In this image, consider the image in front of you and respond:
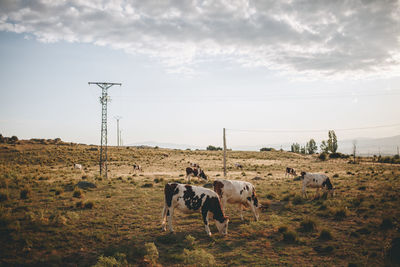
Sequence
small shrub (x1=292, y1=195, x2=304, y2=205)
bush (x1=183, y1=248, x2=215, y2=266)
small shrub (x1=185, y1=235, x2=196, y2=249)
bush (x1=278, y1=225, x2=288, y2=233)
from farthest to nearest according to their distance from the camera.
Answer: small shrub (x1=292, y1=195, x2=304, y2=205), bush (x1=278, y1=225, x2=288, y2=233), small shrub (x1=185, y1=235, x2=196, y2=249), bush (x1=183, y1=248, x2=215, y2=266)

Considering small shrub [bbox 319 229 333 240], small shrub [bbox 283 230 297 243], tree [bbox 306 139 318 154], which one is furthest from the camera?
tree [bbox 306 139 318 154]

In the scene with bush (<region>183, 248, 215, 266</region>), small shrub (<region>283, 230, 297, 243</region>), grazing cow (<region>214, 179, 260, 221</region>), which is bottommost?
small shrub (<region>283, 230, 297, 243</region>)

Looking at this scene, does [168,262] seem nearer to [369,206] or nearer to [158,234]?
Answer: [158,234]

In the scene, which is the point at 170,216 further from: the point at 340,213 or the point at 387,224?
the point at 387,224

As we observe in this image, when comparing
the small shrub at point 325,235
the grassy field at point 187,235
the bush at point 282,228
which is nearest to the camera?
the grassy field at point 187,235

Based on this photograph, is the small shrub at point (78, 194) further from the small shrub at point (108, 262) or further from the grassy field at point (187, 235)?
the small shrub at point (108, 262)

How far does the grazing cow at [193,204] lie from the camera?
10.7 meters

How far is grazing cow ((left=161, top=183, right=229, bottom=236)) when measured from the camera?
35.0 feet

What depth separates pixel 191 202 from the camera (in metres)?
10.7

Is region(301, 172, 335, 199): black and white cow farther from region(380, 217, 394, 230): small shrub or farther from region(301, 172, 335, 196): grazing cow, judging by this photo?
region(380, 217, 394, 230): small shrub

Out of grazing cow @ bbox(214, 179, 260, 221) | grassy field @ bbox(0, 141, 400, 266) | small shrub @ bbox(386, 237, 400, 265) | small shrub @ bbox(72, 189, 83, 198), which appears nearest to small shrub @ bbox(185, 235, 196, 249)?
grassy field @ bbox(0, 141, 400, 266)

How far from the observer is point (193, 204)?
1071cm

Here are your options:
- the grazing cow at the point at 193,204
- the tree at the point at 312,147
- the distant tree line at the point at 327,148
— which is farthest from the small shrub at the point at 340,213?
the tree at the point at 312,147

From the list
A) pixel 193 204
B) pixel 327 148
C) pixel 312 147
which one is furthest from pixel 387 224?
pixel 312 147
